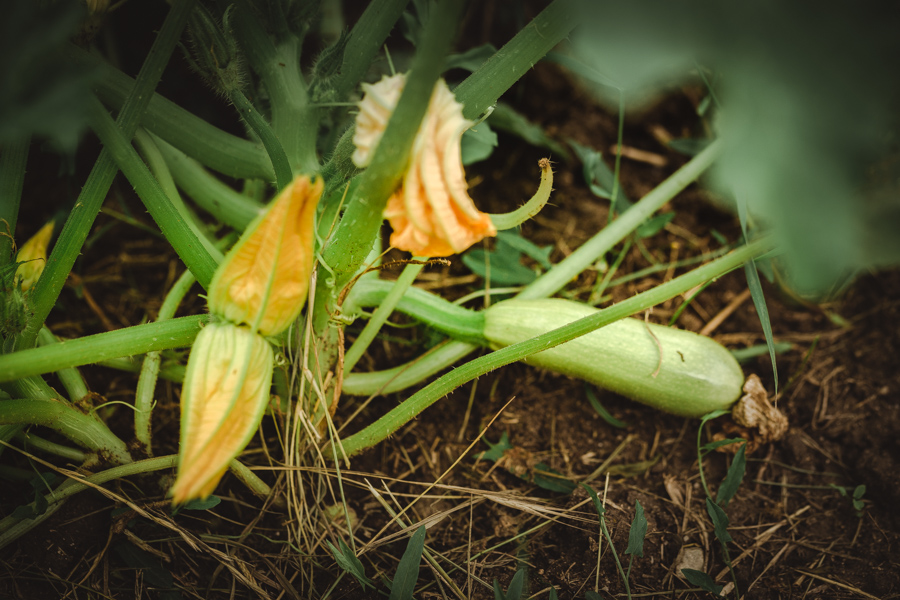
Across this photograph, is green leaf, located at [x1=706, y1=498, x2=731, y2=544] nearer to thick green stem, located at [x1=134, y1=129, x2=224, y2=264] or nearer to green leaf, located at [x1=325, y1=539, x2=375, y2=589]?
green leaf, located at [x1=325, y1=539, x2=375, y2=589]

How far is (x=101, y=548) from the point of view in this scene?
1.21 metres

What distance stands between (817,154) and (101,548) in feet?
4.78

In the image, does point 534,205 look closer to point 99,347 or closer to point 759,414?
point 99,347

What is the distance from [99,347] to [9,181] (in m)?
0.42

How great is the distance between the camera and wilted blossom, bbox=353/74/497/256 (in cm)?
85

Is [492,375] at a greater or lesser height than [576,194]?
lesser

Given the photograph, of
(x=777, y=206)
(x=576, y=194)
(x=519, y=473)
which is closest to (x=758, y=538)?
(x=519, y=473)

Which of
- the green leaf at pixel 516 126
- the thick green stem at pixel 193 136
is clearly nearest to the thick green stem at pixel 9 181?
the thick green stem at pixel 193 136

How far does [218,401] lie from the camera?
2.83 ft

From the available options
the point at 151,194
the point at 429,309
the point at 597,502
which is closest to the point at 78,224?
the point at 151,194

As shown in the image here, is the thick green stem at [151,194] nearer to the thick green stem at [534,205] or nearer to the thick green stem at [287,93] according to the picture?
the thick green stem at [287,93]

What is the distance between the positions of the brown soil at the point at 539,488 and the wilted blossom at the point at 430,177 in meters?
0.60

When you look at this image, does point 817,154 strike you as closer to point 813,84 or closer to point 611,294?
point 813,84

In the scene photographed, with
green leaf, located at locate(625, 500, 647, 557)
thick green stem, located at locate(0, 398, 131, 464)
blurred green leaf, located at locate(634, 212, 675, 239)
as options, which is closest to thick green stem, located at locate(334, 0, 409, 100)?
thick green stem, located at locate(0, 398, 131, 464)
